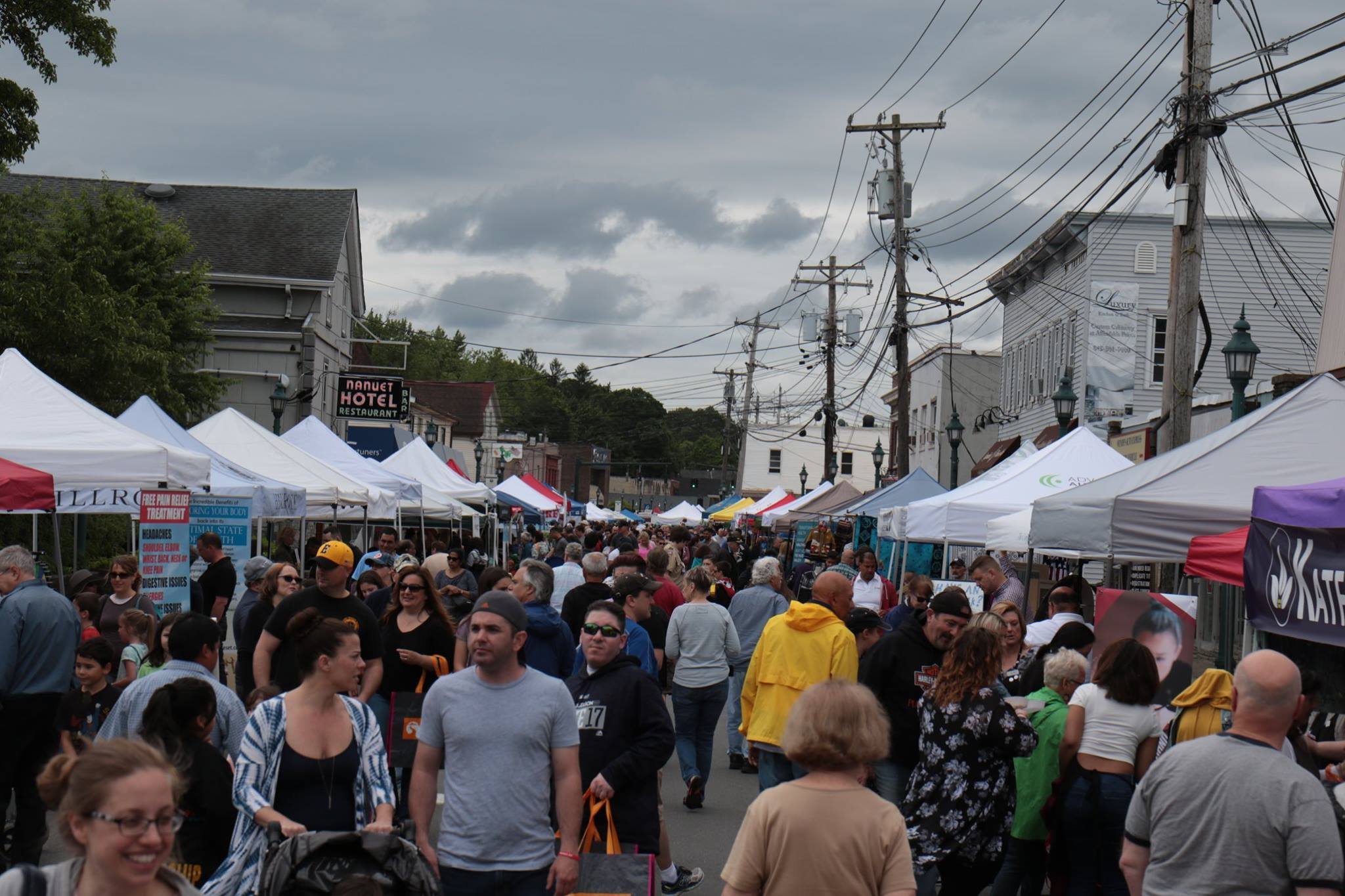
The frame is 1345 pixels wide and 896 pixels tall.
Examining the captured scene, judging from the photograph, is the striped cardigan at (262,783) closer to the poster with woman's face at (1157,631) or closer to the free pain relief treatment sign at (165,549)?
the poster with woman's face at (1157,631)

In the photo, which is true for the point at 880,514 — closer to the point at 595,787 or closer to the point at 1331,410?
the point at 1331,410

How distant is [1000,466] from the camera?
746 inches

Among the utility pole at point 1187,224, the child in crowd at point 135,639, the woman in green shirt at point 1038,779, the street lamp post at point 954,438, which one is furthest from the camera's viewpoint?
the street lamp post at point 954,438

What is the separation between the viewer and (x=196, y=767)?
17.7ft

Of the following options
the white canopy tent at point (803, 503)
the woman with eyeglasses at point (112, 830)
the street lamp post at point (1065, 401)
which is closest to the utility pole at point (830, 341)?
the white canopy tent at point (803, 503)

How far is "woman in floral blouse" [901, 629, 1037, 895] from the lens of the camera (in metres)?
6.46

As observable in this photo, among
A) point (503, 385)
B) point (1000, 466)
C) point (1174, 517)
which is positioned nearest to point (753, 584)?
point (1174, 517)

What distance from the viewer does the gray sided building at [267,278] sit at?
39656mm

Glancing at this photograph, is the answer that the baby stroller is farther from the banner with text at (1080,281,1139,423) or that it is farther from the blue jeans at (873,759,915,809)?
the banner with text at (1080,281,1139,423)

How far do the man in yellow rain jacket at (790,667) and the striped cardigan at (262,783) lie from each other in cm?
376

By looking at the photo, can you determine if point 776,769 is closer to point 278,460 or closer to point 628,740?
point 628,740

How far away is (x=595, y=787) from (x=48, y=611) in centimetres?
379

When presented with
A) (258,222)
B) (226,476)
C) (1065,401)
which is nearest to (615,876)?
(226,476)

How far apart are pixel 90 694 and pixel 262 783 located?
3.97 m
